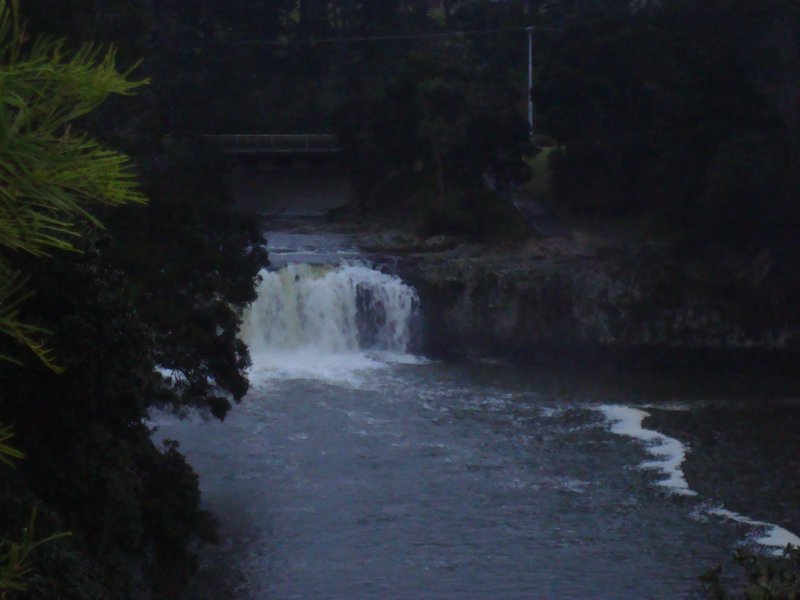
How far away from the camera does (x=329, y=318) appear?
117 feet

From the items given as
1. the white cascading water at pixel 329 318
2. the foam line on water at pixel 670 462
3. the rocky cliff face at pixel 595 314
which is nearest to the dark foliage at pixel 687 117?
the rocky cliff face at pixel 595 314

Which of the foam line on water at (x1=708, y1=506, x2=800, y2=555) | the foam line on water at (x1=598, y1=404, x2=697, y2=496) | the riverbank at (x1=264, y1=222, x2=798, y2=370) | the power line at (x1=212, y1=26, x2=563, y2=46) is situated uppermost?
the power line at (x1=212, y1=26, x2=563, y2=46)

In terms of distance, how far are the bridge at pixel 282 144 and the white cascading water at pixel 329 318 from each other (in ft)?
39.0

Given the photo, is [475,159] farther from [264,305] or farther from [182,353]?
[182,353]

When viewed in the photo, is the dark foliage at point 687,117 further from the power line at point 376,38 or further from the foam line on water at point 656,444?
the power line at point 376,38

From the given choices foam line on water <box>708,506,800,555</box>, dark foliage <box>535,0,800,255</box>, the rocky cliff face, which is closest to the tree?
foam line on water <box>708,506,800,555</box>

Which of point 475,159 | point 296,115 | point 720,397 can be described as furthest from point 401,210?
point 720,397

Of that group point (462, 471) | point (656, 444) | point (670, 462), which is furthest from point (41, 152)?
point (656, 444)

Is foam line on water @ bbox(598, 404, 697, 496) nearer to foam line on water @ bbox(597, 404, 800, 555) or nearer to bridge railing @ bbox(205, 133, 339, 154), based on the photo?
foam line on water @ bbox(597, 404, 800, 555)

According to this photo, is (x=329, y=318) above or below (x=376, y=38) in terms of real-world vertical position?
below

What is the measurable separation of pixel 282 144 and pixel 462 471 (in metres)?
26.4

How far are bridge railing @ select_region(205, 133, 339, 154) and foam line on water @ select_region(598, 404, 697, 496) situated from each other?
2102 centimetres

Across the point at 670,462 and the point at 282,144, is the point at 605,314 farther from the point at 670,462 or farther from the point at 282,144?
the point at 282,144

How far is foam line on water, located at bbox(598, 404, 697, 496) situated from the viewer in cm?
2397
